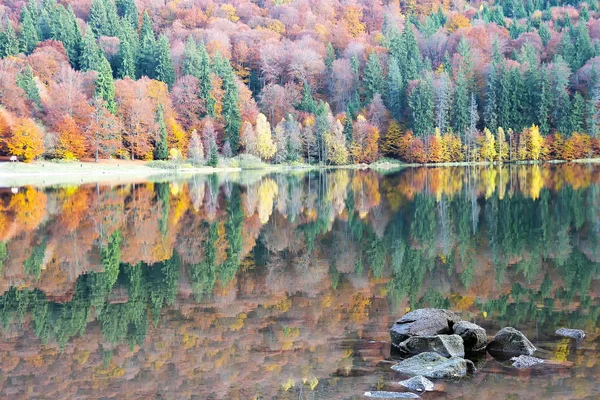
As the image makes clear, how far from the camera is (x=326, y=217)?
2739cm

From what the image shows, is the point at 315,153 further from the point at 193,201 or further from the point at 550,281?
the point at 550,281

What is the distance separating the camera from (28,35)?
372ft

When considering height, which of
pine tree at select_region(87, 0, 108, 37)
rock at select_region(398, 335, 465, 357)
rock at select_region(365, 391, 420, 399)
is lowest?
rock at select_region(365, 391, 420, 399)

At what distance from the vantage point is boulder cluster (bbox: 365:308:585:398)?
9039 mm

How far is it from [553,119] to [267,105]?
46.4 metres

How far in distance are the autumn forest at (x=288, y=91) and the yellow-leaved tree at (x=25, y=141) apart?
0.16 m

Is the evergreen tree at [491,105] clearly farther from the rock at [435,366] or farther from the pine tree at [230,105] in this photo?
the rock at [435,366]

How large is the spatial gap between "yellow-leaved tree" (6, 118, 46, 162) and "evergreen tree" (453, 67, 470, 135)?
61.0m

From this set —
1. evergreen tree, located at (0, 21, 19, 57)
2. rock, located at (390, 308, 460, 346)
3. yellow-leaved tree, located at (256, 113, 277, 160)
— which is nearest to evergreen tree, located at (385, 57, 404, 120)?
yellow-leaved tree, located at (256, 113, 277, 160)

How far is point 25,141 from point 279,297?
65047 mm

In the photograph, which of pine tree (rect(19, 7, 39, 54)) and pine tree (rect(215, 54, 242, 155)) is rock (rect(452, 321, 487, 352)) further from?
pine tree (rect(19, 7, 39, 54))

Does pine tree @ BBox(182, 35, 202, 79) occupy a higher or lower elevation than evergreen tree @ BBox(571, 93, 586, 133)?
higher

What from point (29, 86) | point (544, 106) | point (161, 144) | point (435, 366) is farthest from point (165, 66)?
point (435, 366)

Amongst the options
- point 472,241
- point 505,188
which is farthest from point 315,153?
point 472,241
